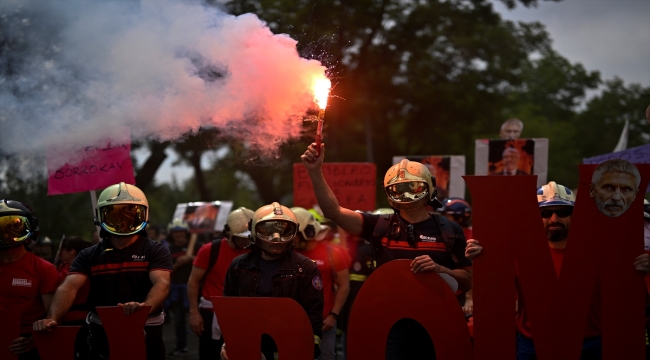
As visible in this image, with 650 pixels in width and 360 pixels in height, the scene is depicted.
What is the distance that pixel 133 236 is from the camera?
243 inches

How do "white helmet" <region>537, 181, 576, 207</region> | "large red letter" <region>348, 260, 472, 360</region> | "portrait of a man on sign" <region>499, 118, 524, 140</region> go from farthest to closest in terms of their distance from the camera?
"portrait of a man on sign" <region>499, 118, 524, 140</region>, "white helmet" <region>537, 181, 576, 207</region>, "large red letter" <region>348, 260, 472, 360</region>

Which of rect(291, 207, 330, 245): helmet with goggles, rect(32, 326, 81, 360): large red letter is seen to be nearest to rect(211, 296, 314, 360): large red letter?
rect(32, 326, 81, 360): large red letter

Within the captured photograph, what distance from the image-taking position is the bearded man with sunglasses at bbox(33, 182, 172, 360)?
5.96 meters

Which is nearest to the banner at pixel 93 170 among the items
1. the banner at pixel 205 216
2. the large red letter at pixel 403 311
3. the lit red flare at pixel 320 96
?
the lit red flare at pixel 320 96

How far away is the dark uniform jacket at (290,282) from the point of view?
5707mm

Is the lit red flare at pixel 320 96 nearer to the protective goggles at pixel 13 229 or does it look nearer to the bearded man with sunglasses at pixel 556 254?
the bearded man with sunglasses at pixel 556 254

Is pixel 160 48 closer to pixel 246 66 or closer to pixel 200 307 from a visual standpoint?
pixel 246 66

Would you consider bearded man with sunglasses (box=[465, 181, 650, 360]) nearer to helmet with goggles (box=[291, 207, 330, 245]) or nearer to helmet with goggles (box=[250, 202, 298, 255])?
helmet with goggles (box=[250, 202, 298, 255])

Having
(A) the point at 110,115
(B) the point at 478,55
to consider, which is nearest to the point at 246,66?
(A) the point at 110,115

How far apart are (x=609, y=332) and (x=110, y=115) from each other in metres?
4.56

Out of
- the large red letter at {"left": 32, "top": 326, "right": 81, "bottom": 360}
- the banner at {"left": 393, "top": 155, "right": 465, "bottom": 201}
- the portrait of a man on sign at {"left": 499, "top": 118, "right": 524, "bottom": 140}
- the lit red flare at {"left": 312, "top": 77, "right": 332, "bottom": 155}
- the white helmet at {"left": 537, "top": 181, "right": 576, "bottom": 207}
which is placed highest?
the portrait of a man on sign at {"left": 499, "top": 118, "right": 524, "bottom": 140}

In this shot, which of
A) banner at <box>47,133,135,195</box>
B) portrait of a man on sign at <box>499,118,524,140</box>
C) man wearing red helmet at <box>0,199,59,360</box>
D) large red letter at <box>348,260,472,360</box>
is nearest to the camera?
large red letter at <box>348,260,472,360</box>

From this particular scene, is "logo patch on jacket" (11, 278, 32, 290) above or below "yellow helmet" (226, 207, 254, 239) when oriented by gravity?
below

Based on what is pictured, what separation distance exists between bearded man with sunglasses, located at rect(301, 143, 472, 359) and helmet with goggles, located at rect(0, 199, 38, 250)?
8.63ft
